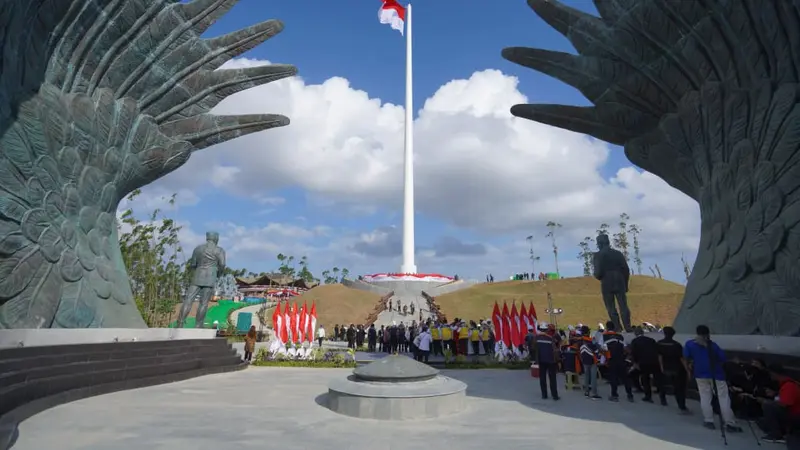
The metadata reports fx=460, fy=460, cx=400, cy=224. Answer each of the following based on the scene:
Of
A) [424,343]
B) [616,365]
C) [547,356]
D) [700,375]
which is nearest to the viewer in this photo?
[700,375]

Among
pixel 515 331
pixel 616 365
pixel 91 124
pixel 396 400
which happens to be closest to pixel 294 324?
pixel 515 331

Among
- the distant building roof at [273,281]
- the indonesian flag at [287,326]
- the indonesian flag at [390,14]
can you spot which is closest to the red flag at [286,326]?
the indonesian flag at [287,326]

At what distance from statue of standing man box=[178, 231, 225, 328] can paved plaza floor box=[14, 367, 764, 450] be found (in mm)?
5899

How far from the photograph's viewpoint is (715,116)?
11.7 m

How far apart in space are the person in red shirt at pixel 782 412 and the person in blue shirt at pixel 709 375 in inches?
19.9

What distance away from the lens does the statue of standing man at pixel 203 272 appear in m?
15.3

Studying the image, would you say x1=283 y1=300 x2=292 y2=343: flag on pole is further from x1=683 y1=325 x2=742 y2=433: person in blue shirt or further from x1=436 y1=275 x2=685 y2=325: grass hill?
x1=436 y1=275 x2=685 y2=325: grass hill

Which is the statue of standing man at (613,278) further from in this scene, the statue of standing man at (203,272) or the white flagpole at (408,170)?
the white flagpole at (408,170)

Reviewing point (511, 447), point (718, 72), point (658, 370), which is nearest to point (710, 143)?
point (718, 72)

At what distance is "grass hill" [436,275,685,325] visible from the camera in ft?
150

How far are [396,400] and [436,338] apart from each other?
40.0 feet

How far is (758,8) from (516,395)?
33.6ft

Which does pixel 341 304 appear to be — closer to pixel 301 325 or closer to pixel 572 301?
pixel 572 301

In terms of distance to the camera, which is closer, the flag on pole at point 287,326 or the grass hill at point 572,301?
the flag on pole at point 287,326
